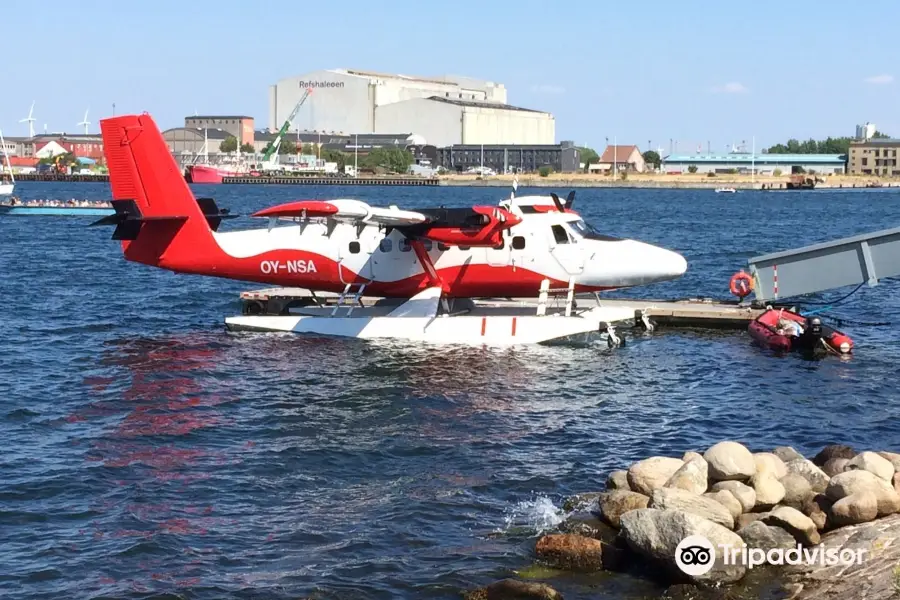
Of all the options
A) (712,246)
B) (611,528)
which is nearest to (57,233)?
(712,246)

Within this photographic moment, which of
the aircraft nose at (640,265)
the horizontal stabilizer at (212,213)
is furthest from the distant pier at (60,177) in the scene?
the aircraft nose at (640,265)

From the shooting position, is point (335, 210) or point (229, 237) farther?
point (229, 237)

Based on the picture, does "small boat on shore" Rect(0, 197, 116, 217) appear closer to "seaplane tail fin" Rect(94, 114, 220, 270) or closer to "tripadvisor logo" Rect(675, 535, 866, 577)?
"seaplane tail fin" Rect(94, 114, 220, 270)

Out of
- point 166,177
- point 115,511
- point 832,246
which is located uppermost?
point 166,177

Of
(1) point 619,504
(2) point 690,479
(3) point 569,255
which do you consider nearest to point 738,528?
(2) point 690,479

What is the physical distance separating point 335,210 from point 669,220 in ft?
224

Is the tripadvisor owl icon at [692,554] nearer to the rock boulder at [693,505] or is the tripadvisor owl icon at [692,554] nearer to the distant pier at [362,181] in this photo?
the rock boulder at [693,505]

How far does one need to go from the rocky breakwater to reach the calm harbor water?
1.50 ft

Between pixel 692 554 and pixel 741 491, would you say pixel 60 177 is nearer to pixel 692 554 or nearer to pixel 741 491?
pixel 741 491

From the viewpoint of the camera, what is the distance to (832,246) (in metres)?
27.8

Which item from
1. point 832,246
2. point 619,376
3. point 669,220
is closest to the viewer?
→ point 619,376

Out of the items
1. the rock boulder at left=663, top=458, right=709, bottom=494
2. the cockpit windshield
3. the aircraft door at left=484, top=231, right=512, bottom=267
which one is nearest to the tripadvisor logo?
the rock boulder at left=663, top=458, right=709, bottom=494

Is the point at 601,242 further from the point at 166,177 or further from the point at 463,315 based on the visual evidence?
the point at 166,177

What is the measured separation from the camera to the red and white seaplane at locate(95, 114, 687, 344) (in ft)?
91.4
